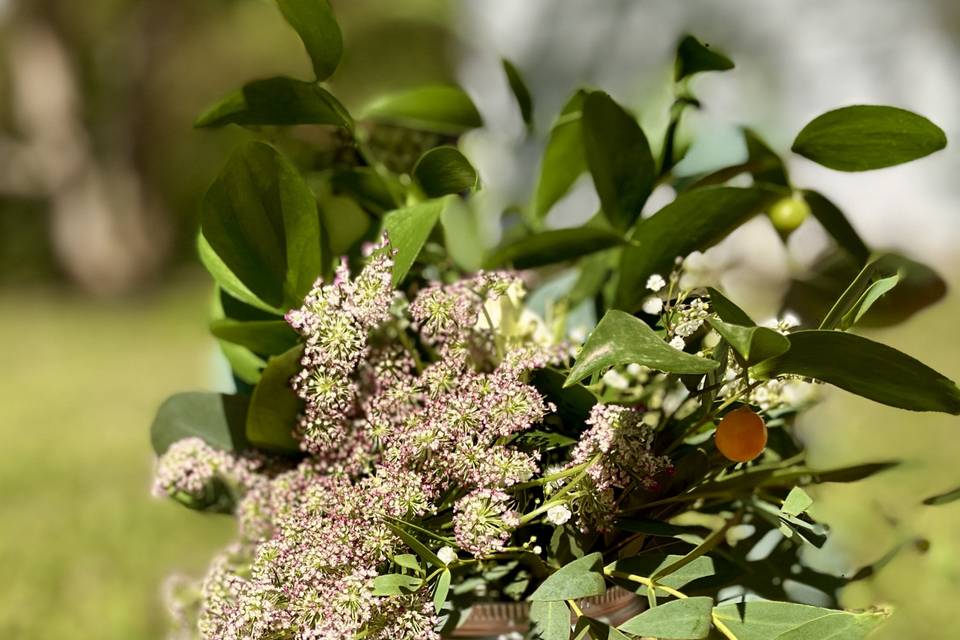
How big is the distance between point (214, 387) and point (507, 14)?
13.2 ft

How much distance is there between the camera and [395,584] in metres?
0.40

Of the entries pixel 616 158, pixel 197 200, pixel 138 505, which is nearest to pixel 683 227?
pixel 616 158

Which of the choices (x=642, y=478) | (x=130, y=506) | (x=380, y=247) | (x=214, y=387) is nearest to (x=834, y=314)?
(x=642, y=478)

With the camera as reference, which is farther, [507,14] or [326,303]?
[507,14]

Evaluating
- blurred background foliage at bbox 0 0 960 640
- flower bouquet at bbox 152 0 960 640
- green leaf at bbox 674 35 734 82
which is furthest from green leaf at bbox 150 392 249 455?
green leaf at bbox 674 35 734 82

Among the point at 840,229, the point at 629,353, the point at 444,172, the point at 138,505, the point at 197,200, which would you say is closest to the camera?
the point at 629,353

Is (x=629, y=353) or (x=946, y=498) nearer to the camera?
(x=629, y=353)

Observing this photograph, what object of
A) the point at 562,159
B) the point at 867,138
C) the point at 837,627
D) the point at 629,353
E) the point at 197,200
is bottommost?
the point at 837,627

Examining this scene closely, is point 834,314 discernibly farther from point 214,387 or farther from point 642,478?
point 214,387

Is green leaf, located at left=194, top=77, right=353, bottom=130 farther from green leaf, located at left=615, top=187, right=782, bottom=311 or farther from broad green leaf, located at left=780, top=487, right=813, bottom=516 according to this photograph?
broad green leaf, located at left=780, top=487, right=813, bottom=516

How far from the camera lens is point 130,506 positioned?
1.45 metres

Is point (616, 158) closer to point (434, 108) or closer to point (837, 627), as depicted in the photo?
point (434, 108)

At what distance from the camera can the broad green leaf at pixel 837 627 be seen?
40cm

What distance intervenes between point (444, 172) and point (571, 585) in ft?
0.70
